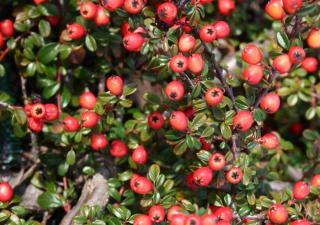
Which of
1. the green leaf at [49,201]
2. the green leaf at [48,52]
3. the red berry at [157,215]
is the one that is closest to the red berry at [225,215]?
the red berry at [157,215]

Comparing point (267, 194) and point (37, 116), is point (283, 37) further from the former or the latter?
point (37, 116)

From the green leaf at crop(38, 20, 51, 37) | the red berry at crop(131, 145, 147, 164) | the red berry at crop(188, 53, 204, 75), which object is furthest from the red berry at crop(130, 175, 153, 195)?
the green leaf at crop(38, 20, 51, 37)

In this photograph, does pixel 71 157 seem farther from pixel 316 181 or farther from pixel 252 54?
pixel 316 181

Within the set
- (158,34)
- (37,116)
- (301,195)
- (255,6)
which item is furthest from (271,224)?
(255,6)

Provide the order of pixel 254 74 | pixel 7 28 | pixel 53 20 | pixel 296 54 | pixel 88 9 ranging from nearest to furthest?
pixel 296 54 → pixel 254 74 → pixel 88 9 → pixel 7 28 → pixel 53 20

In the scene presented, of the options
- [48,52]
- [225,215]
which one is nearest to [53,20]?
[48,52]
